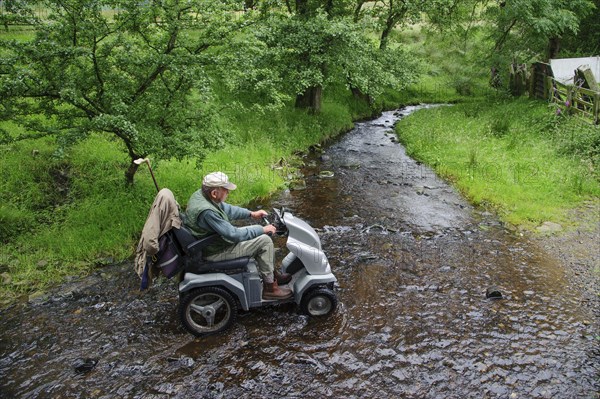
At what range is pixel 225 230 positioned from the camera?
5902 millimetres

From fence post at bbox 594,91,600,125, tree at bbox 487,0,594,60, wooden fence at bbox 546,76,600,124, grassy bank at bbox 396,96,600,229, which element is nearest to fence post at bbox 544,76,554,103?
wooden fence at bbox 546,76,600,124

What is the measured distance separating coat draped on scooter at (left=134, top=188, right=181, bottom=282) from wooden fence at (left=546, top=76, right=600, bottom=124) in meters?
14.4

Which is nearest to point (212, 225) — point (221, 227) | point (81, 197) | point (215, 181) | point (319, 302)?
point (221, 227)

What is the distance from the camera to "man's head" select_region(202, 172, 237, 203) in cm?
596

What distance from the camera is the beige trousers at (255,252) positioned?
20.6 ft

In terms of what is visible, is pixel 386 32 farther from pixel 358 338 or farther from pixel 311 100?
pixel 358 338

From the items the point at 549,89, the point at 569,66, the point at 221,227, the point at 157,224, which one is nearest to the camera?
the point at 157,224

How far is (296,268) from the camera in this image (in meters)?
6.81

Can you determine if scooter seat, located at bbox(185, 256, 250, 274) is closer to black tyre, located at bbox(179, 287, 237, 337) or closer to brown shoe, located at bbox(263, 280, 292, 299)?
black tyre, located at bbox(179, 287, 237, 337)

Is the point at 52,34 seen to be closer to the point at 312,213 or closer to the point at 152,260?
the point at 152,260

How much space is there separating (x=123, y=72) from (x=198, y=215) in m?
4.74

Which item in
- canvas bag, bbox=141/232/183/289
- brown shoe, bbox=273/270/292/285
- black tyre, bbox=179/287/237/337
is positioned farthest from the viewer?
brown shoe, bbox=273/270/292/285

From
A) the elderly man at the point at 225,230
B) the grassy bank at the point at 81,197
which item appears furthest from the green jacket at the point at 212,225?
the grassy bank at the point at 81,197

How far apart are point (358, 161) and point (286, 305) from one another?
9381 mm
